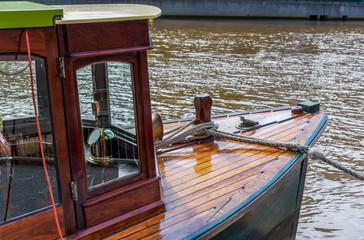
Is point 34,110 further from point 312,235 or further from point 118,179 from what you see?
point 312,235

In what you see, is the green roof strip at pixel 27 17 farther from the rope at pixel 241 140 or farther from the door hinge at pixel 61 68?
the rope at pixel 241 140

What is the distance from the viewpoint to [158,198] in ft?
10.5

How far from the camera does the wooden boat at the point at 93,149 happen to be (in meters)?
2.46

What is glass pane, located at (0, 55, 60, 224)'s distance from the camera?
244 centimetres

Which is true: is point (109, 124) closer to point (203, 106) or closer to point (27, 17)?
point (27, 17)

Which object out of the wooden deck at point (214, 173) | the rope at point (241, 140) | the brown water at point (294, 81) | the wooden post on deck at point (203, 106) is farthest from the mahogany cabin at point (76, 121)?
the brown water at point (294, 81)

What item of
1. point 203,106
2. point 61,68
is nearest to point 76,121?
point 61,68

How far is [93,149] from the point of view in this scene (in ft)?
9.55

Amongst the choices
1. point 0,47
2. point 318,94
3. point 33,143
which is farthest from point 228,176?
point 318,94

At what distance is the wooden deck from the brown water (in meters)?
1.35

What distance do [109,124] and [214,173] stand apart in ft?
4.16

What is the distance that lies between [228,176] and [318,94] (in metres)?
7.96

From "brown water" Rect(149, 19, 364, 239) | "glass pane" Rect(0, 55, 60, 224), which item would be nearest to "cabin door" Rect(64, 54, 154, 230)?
"glass pane" Rect(0, 55, 60, 224)

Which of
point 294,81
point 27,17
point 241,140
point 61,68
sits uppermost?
point 27,17
